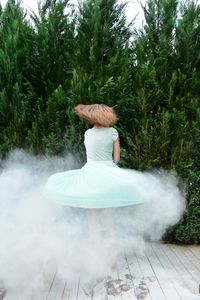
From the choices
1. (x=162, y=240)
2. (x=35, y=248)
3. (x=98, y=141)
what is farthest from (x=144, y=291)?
(x=162, y=240)

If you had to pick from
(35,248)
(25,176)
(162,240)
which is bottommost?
(162,240)

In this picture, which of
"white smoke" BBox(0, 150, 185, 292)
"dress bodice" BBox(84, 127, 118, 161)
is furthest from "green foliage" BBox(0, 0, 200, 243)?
"dress bodice" BBox(84, 127, 118, 161)

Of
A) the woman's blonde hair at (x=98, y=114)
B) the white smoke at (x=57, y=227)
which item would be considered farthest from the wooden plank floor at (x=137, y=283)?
the woman's blonde hair at (x=98, y=114)

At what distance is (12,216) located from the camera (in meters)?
5.08

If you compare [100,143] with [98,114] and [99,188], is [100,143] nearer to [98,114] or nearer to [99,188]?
[98,114]

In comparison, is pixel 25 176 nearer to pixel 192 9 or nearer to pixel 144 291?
pixel 144 291

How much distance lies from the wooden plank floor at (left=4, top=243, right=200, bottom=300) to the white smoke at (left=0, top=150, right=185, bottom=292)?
0.14m

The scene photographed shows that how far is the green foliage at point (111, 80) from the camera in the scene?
611 cm

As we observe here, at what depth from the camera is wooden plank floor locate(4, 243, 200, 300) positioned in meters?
4.10

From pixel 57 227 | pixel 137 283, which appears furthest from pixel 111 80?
pixel 137 283

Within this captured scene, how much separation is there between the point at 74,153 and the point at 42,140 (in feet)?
1.49

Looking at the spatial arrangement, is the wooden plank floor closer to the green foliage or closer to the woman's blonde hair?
the green foliage

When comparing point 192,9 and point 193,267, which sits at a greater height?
point 192,9

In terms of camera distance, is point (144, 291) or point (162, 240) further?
point (162, 240)
